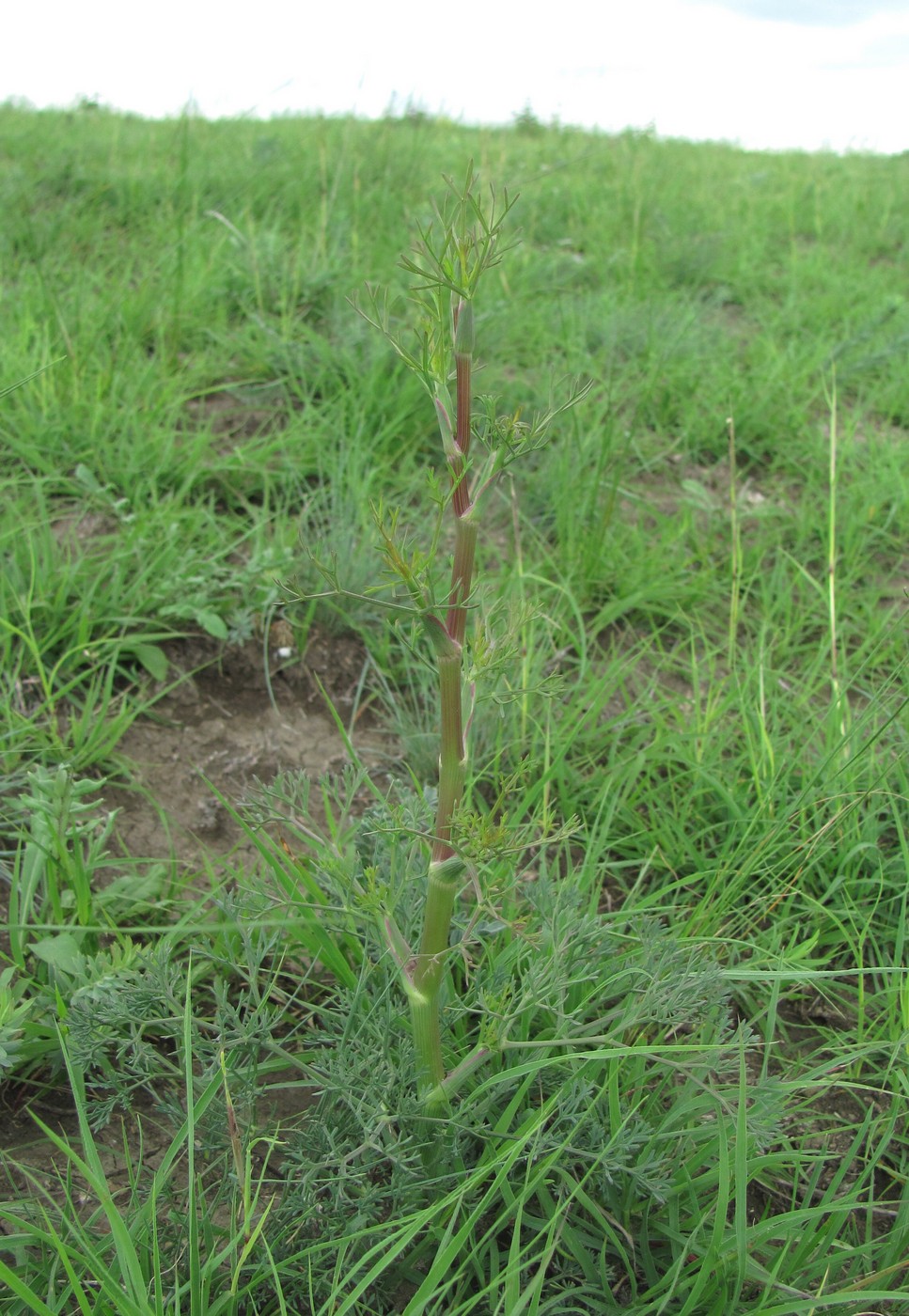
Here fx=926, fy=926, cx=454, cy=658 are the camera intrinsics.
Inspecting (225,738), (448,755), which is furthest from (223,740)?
(448,755)

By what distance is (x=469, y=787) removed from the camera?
1.64 metres

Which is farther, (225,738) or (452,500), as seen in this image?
(225,738)

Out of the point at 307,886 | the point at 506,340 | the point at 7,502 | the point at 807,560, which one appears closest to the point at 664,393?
the point at 506,340

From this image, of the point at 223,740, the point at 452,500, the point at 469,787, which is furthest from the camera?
the point at 223,740

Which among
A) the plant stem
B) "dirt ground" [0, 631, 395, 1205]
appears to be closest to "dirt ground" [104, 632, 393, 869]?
"dirt ground" [0, 631, 395, 1205]

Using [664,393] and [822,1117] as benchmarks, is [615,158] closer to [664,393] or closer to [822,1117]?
[664,393]

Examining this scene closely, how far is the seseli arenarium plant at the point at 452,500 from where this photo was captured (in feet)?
3.36

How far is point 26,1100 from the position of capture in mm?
1489

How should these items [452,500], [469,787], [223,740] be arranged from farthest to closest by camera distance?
[223,740] → [469,787] → [452,500]

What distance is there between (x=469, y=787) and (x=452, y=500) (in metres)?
0.68

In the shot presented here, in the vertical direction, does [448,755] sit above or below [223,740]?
above

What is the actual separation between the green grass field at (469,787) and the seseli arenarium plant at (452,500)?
68 mm

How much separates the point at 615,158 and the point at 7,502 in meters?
4.93

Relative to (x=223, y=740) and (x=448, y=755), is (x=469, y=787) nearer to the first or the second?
(x=448, y=755)
